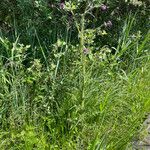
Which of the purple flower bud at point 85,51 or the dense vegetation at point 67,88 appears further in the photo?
the purple flower bud at point 85,51

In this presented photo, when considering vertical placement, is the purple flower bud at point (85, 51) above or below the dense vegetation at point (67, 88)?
above

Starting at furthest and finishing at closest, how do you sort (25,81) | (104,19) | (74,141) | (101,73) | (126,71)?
(104,19)
(126,71)
(101,73)
(25,81)
(74,141)

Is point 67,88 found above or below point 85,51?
below

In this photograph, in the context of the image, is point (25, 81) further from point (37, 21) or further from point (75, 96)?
point (37, 21)

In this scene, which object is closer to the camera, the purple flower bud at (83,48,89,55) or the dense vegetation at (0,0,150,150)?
the dense vegetation at (0,0,150,150)

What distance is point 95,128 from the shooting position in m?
4.20

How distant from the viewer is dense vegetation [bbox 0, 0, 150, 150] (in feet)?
13.6

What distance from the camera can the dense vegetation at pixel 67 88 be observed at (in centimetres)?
416

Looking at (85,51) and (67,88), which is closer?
(67,88)

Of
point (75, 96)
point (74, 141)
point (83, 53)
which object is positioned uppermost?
point (83, 53)

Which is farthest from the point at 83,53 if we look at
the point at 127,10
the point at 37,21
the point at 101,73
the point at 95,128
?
the point at 127,10

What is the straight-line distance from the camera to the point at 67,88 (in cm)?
447

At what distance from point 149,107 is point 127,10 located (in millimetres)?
1649

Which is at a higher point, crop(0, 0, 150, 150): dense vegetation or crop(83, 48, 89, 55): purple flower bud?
crop(83, 48, 89, 55): purple flower bud
